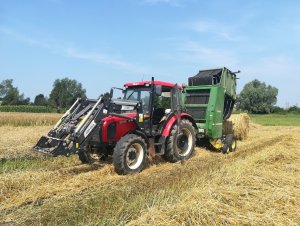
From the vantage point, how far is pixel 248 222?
3783 mm

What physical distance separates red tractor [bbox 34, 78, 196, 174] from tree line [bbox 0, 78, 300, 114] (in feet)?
162

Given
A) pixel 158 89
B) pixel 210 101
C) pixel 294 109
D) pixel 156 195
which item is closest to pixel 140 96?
pixel 158 89

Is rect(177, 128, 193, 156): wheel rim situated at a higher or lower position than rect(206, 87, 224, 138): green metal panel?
lower

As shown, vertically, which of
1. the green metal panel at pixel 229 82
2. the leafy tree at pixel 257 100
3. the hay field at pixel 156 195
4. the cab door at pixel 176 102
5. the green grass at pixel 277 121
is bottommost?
the hay field at pixel 156 195

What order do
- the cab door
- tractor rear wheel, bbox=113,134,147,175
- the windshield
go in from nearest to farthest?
1. tractor rear wheel, bbox=113,134,147,175
2. the windshield
3. the cab door

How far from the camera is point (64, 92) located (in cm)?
8169

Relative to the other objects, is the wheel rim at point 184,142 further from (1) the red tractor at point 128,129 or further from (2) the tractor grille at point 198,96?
(2) the tractor grille at point 198,96

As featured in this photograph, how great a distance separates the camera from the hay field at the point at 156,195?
400cm

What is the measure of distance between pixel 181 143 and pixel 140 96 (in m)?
1.88

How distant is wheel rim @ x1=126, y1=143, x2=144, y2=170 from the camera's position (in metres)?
7.13

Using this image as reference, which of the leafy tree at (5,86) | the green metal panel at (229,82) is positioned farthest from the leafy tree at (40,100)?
the green metal panel at (229,82)

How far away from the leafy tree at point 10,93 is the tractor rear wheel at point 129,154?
8650cm

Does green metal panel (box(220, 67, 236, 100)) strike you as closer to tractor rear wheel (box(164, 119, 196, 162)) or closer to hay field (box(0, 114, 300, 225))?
tractor rear wheel (box(164, 119, 196, 162))

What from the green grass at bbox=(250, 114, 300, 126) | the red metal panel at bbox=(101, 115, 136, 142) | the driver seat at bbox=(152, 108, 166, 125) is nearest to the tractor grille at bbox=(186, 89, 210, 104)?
the driver seat at bbox=(152, 108, 166, 125)
